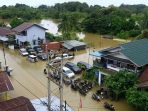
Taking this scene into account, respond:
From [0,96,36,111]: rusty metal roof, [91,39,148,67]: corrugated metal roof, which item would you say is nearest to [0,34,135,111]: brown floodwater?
[91,39,148,67]: corrugated metal roof

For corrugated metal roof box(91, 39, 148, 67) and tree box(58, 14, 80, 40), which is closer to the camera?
corrugated metal roof box(91, 39, 148, 67)

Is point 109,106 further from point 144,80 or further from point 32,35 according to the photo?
point 32,35

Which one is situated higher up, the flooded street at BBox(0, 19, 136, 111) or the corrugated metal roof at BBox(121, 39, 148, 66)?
the corrugated metal roof at BBox(121, 39, 148, 66)

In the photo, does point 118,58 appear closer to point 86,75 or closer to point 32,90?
point 86,75

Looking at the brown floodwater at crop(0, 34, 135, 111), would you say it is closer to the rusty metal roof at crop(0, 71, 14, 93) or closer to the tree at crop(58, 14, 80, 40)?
the rusty metal roof at crop(0, 71, 14, 93)

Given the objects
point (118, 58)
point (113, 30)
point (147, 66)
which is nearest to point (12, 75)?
point (118, 58)

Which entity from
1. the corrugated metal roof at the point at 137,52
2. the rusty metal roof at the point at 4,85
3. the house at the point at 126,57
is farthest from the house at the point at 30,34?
the corrugated metal roof at the point at 137,52
